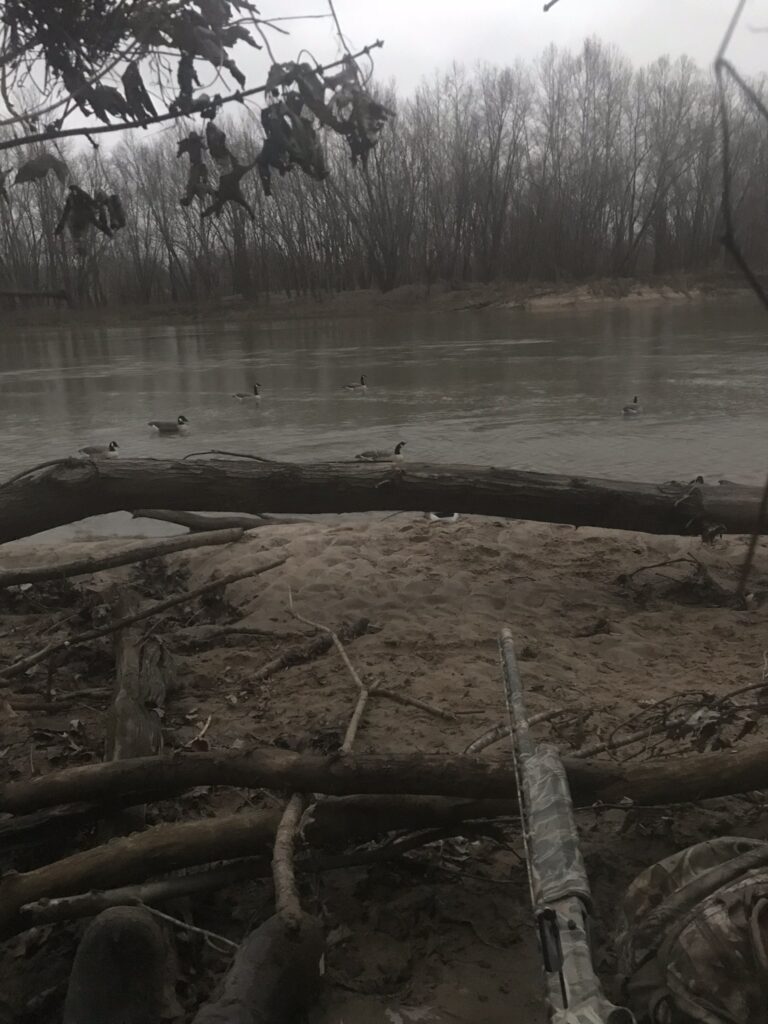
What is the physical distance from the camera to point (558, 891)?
1630 millimetres

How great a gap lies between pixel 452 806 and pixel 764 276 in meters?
1.85

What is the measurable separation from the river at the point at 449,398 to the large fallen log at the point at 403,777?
1.42m

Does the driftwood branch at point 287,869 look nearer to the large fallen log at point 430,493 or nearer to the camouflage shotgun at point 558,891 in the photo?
the camouflage shotgun at point 558,891

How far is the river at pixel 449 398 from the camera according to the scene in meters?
11.3

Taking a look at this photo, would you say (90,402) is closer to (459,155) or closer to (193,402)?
(193,402)

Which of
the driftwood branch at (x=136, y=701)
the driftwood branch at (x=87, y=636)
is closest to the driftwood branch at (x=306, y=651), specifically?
the driftwood branch at (x=136, y=701)

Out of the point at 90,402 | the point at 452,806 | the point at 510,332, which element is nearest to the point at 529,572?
the point at 452,806

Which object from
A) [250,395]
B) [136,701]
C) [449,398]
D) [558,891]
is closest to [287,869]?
[558,891]

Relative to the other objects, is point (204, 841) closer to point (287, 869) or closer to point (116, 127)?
point (287, 869)

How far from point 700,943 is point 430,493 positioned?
404 cm

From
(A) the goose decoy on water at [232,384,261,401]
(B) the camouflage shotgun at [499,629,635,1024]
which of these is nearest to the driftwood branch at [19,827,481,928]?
(B) the camouflage shotgun at [499,629,635,1024]

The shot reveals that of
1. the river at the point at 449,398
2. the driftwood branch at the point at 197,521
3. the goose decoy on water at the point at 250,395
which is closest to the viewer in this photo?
the driftwood branch at the point at 197,521

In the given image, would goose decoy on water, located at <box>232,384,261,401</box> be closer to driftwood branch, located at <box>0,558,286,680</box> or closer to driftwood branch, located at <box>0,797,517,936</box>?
driftwood branch, located at <box>0,558,286,680</box>

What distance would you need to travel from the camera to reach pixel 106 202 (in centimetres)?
256
